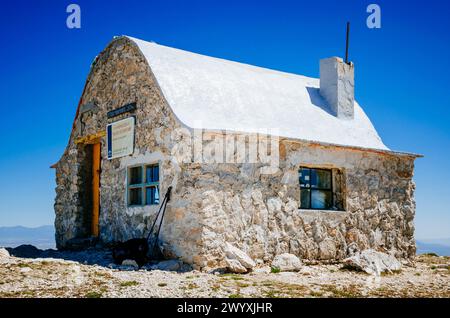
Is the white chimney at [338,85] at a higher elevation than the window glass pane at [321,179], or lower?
higher

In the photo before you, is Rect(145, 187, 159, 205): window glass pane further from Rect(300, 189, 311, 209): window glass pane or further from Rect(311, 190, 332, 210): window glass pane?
Rect(311, 190, 332, 210): window glass pane

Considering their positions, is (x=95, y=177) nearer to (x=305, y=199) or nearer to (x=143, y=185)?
(x=143, y=185)

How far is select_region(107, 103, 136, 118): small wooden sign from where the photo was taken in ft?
39.1

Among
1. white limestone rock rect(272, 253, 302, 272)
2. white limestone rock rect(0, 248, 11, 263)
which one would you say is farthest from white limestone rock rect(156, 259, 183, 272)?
white limestone rock rect(0, 248, 11, 263)

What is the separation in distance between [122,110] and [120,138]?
659mm

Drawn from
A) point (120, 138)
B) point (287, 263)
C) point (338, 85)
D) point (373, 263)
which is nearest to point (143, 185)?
point (120, 138)

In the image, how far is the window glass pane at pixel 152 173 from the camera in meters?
11.2

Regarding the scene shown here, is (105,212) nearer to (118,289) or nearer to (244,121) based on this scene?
(244,121)

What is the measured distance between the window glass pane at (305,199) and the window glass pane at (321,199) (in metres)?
0.14

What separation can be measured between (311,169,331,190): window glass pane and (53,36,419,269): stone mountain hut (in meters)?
0.03

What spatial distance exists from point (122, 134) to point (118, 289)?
5.28m

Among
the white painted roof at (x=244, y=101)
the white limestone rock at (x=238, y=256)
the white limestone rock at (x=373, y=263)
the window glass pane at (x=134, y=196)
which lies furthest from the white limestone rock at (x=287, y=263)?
the window glass pane at (x=134, y=196)

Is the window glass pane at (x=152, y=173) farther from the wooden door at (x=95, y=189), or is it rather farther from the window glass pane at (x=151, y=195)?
the wooden door at (x=95, y=189)
